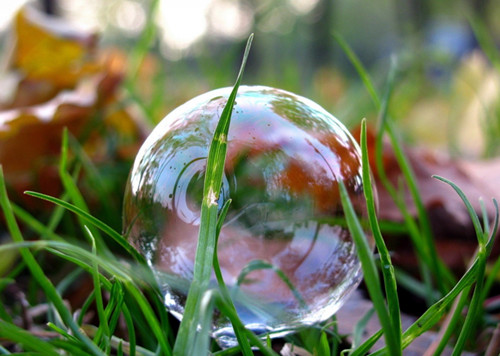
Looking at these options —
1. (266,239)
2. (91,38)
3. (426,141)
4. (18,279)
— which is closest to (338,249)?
(266,239)

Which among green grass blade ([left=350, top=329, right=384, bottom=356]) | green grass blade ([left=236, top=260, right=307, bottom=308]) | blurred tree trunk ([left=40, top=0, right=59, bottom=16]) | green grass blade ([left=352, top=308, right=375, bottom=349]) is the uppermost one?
blurred tree trunk ([left=40, top=0, right=59, bottom=16])

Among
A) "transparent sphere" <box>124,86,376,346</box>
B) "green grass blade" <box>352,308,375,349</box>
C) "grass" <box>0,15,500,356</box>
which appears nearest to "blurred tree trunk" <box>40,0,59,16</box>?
"grass" <box>0,15,500,356</box>

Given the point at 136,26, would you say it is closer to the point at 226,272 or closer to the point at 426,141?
the point at 426,141

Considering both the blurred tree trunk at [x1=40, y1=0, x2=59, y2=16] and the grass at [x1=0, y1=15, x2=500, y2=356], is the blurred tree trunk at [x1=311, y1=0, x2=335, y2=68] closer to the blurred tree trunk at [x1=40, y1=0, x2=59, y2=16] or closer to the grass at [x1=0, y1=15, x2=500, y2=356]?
the blurred tree trunk at [x1=40, y1=0, x2=59, y2=16]

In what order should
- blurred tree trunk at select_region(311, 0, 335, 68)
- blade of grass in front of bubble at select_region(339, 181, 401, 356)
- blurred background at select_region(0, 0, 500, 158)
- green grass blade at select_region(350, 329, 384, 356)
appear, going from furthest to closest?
blurred tree trunk at select_region(311, 0, 335, 68)
blurred background at select_region(0, 0, 500, 158)
green grass blade at select_region(350, 329, 384, 356)
blade of grass in front of bubble at select_region(339, 181, 401, 356)

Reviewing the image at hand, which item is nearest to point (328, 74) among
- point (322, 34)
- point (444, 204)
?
point (444, 204)

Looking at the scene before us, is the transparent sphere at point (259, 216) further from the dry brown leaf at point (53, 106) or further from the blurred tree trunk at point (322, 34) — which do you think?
the blurred tree trunk at point (322, 34)
